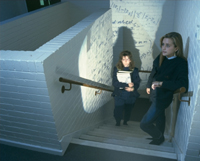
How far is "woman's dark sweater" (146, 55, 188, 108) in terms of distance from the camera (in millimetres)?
2068

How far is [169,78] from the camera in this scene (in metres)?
2.24

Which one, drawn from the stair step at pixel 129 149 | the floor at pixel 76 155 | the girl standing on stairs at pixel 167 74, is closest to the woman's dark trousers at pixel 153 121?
the girl standing on stairs at pixel 167 74

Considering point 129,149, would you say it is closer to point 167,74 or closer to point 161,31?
point 167,74

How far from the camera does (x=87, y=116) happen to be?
3189mm

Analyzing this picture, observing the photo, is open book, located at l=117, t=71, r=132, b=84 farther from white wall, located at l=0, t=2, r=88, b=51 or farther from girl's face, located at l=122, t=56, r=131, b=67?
white wall, located at l=0, t=2, r=88, b=51

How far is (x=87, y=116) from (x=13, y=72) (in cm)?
166

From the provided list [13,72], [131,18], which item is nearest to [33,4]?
[131,18]

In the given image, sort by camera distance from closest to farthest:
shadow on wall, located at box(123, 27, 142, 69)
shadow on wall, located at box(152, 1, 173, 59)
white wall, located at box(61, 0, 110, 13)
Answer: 1. shadow on wall, located at box(152, 1, 173, 59)
2. white wall, located at box(61, 0, 110, 13)
3. shadow on wall, located at box(123, 27, 142, 69)

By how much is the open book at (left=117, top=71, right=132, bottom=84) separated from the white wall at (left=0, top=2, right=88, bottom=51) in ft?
5.90

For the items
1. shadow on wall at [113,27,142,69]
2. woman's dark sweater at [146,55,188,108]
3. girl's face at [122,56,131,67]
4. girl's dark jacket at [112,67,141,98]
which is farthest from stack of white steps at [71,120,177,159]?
shadow on wall at [113,27,142,69]

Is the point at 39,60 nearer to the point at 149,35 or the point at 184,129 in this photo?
the point at 184,129

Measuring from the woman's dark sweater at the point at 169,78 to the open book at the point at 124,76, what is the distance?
0.68 metres

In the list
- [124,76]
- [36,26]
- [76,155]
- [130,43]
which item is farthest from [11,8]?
[76,155]

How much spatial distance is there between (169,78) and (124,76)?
0.96m
